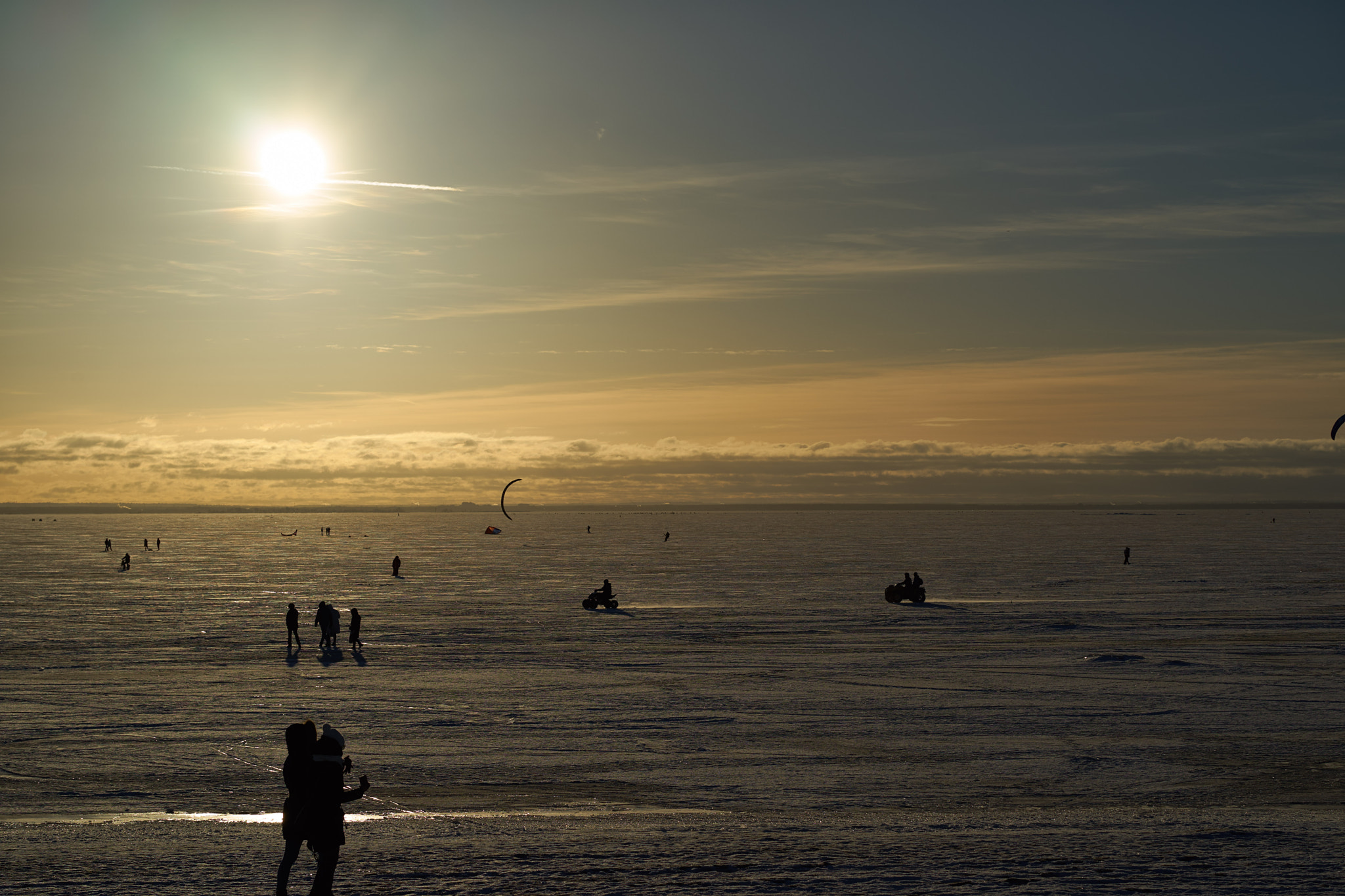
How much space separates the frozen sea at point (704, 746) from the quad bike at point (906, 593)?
85 centimetres

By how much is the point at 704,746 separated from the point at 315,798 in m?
8.21

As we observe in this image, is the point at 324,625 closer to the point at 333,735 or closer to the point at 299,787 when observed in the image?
the point at 299,787

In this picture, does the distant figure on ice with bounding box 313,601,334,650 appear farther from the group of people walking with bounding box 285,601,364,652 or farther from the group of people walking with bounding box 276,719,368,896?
the group of people walking with bounding box 276,719,368,896

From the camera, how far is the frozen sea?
10.1 metres

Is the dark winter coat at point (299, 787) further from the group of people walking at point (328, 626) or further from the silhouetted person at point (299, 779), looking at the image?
the group of people walking at point (328, 626)

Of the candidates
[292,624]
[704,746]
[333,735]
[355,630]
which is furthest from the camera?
[292,624]

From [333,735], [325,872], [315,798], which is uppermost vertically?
[333,735]

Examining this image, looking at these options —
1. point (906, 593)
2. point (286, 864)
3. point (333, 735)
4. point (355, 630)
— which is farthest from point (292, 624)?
point (906, 593)

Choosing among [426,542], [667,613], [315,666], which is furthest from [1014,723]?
[426,542]

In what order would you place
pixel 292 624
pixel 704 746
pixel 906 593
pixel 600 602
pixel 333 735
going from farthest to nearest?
pixel 906 593
pixel 600 602
pixel 292 624
pixel 704 746
pixel 333 735

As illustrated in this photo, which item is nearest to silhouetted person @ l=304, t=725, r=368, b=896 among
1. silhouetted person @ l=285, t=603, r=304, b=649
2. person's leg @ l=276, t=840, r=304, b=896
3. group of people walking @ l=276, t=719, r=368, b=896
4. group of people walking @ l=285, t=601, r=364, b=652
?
group of people walking @ l=276, t=719, r=368, b=896

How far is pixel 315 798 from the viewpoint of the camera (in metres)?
8.60

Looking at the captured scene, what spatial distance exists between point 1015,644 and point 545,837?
1968 centimetres

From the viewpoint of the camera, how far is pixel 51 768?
567 inches
